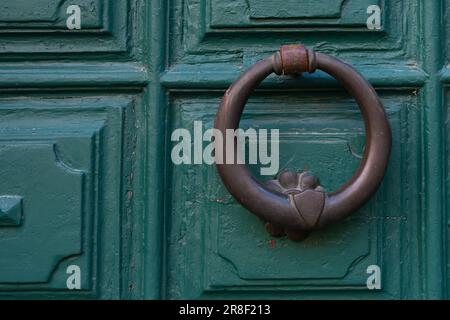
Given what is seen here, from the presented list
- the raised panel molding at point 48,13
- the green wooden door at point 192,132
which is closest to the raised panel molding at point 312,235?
the green wooden door at point 192,132

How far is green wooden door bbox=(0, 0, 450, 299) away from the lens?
3.65 feet

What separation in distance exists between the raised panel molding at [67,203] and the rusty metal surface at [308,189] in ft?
0.61

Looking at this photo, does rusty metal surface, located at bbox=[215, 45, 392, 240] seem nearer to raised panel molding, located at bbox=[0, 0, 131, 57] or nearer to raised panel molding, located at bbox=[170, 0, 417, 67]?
raised panel molding, located at bbox=[170, 0, 417, 67]

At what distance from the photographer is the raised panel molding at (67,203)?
1118 millimetres

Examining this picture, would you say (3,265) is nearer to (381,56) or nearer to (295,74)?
(295,74)

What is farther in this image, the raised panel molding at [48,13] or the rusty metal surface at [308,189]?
the raised panel molding at [48,13]

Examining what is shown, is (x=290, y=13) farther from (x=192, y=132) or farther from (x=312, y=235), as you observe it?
(x=312, y=235)

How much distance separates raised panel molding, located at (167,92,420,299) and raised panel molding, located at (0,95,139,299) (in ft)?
0.31

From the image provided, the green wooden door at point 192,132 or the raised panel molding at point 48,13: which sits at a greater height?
the raised panel molding at point 48,13

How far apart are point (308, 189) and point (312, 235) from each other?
0.30 feet

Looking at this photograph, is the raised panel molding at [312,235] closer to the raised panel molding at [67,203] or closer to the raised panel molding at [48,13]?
the raised panel molding at [67,203]

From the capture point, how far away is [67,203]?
1.12 meters

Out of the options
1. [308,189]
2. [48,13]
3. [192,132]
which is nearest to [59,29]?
[48,13]

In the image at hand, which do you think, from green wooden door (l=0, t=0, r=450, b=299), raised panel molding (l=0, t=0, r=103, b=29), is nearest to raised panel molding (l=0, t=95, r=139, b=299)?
green wooden door (l=0, t=0, r=450, b=299)
